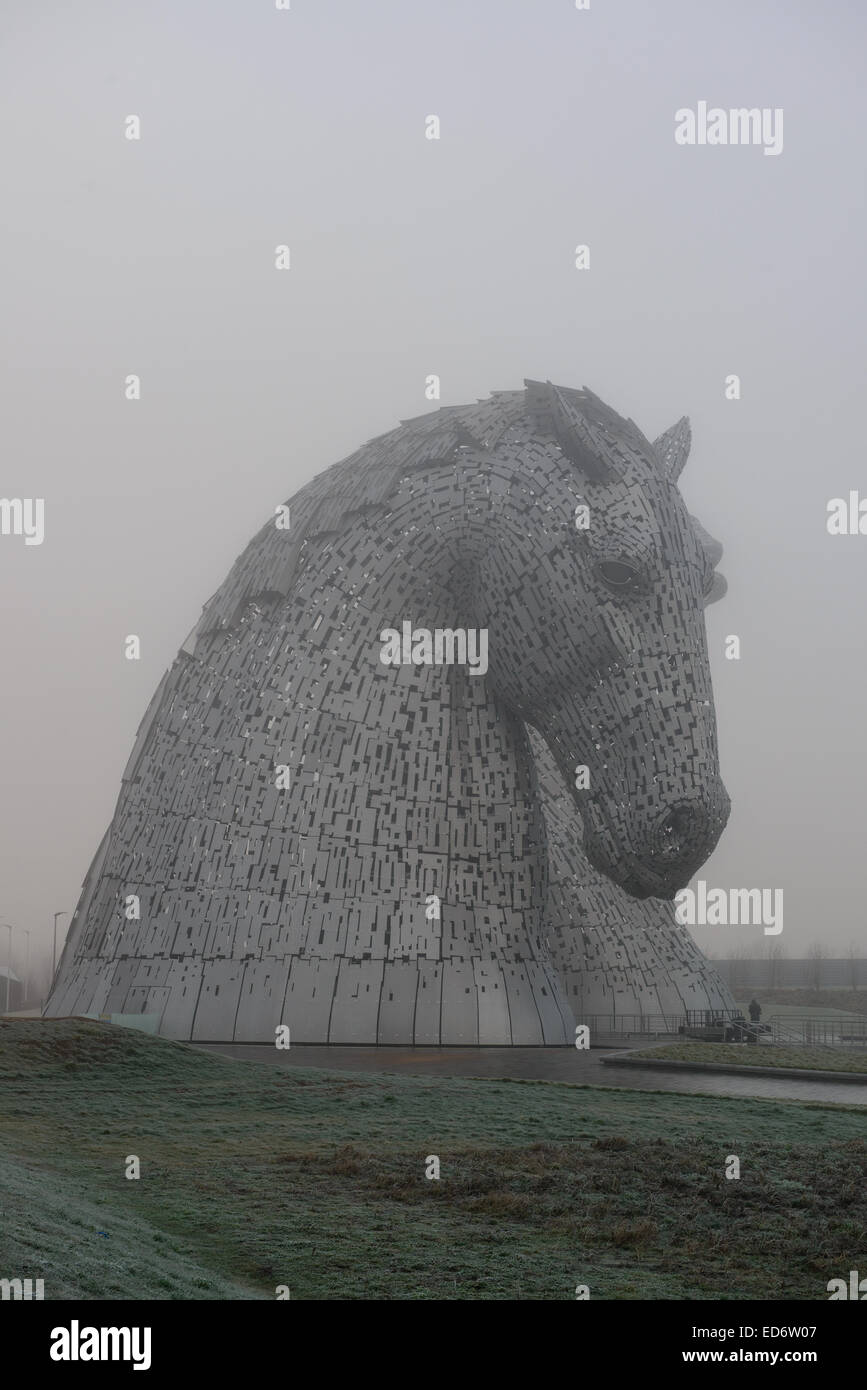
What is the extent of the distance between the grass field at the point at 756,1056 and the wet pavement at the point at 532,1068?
588 millimetres

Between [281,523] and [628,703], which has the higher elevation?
[281,523]

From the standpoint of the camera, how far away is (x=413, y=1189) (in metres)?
9.04

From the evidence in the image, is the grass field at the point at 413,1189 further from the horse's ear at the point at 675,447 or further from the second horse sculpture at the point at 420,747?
the horse's ear at the point at 675,447

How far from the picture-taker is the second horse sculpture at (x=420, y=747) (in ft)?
56.2

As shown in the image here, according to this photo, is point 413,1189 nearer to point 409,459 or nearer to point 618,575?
point 618,575

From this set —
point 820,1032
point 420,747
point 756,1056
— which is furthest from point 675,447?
point 820,1032

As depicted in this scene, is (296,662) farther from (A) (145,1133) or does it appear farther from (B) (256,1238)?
(B) (256,1238)

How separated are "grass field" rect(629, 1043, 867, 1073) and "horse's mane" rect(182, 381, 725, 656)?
7528mm

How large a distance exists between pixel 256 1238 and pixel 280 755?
36.4 feet

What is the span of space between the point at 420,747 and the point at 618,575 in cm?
371

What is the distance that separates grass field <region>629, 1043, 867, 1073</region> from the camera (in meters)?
17.1

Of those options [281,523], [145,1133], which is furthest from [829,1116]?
[281,523]

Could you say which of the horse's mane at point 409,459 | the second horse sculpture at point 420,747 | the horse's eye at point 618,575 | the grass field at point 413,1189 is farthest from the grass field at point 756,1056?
→ the horse's mane at point 409,459
